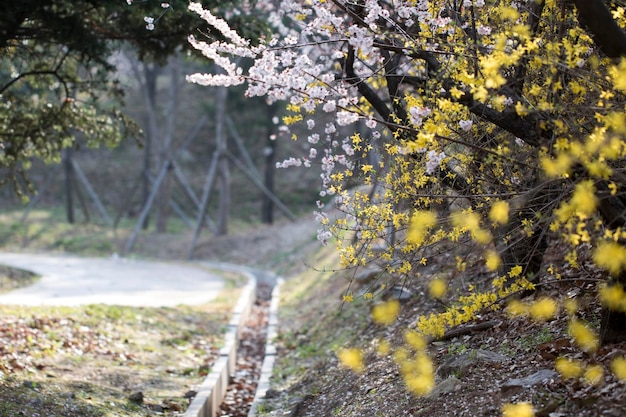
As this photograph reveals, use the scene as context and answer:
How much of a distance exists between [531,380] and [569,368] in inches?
13.6

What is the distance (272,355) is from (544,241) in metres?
4.66

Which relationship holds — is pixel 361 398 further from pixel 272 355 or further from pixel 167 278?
pixel 167 278

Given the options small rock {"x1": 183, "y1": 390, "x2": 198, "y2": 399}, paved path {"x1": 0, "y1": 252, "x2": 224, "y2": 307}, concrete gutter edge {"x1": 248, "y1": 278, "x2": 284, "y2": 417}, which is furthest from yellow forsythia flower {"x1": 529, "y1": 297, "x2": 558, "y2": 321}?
paved path {"x1": 0, "y1": 252, "x2": 224, "y2": 307}

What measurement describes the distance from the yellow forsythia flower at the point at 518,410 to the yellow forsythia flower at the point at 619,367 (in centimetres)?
54

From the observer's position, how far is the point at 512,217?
5098mm

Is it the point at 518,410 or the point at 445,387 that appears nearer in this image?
the point at 518,410

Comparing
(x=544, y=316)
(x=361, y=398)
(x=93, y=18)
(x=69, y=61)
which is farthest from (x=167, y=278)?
(x=544, y=316)

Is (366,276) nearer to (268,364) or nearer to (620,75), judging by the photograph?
(268,364)

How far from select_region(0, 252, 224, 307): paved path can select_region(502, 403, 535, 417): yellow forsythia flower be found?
829 cm

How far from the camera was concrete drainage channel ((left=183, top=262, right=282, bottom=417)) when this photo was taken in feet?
22.9

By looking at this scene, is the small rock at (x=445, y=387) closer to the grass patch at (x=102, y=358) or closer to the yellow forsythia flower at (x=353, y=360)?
the yellow forsythia flower at (x=353, y=360)

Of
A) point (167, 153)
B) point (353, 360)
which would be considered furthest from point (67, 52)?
point (167, 153)

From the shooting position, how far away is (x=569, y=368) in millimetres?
4445

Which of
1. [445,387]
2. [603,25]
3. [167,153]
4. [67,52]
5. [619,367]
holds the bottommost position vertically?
[445,387]
